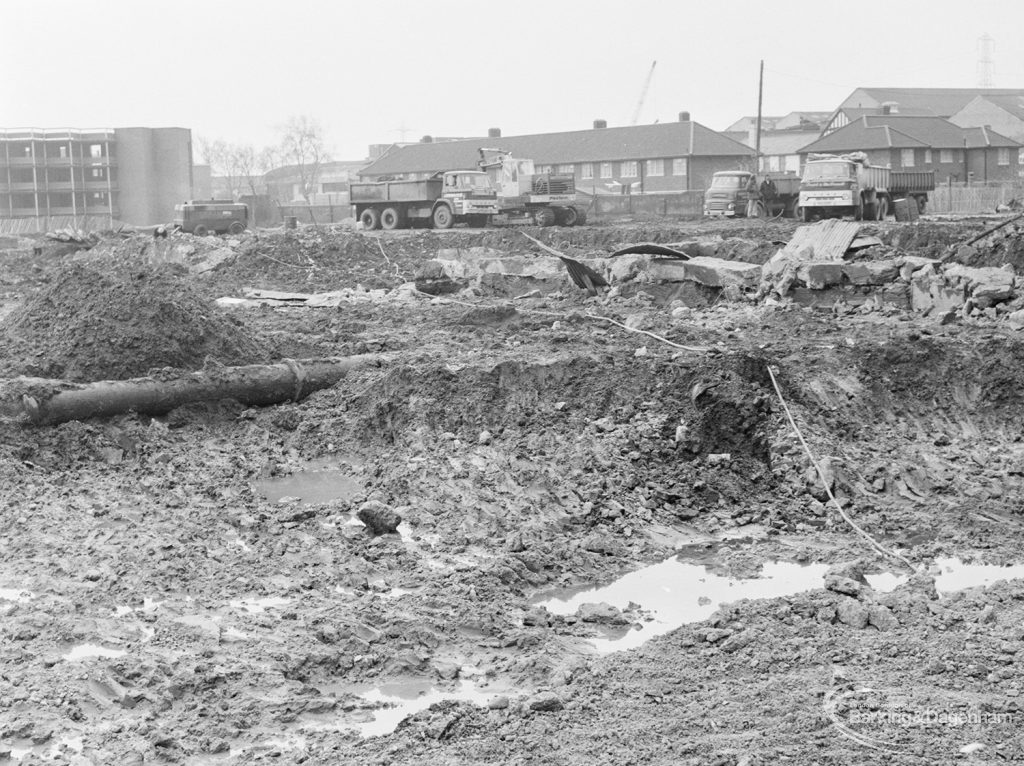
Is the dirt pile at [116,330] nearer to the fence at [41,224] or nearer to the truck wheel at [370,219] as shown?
the truck wheel at [370,219]

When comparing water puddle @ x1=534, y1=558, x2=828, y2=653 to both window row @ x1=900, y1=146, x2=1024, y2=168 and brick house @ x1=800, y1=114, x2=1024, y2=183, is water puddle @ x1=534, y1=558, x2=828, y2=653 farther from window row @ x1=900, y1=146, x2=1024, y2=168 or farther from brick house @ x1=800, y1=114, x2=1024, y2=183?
window row @ x1=900, y1=146, x2=1024, y2=168

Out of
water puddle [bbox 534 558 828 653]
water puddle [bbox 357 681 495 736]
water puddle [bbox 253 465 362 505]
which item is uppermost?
water puddle [bbox 253 465 362 505]

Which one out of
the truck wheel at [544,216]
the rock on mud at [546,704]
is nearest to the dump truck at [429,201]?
the truck wheel at [544,216]

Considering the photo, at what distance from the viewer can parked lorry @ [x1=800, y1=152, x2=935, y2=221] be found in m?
31.0

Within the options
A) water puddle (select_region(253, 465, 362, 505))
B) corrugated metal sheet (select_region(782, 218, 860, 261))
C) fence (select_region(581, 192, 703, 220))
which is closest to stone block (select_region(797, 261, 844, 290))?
corrugated metal sheet (select_region(782, 218, 860, 261))

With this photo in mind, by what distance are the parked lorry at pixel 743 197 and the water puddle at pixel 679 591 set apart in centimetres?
2882

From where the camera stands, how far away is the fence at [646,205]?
46.0 metres

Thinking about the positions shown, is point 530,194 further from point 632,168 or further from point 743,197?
point 632,168

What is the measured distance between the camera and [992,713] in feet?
15.1

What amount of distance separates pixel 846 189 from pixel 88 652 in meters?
28.4

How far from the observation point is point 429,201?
36.7 meters

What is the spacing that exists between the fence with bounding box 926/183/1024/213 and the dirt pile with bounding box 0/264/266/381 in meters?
32.8

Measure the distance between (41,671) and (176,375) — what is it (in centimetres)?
599

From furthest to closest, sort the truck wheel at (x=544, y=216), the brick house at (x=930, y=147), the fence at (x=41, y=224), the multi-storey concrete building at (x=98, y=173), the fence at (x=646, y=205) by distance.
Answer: the multi-storey concrete building at (x=98, y=173)
the brick house at (x=930, y=147)
the fence at (x=41, y=224)
the fence at (x=646, y=205)
the truck wheel at (x=544, y=216)
